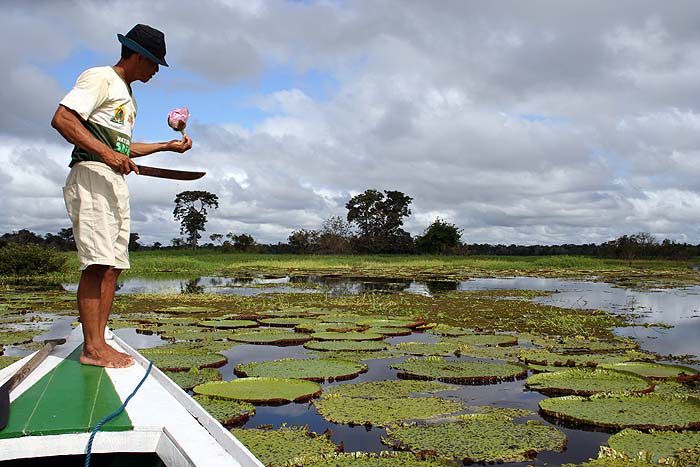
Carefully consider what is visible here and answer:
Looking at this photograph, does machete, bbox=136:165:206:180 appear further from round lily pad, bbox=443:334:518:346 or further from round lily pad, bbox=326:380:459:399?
round lily pad, bbox=443:334:518:346

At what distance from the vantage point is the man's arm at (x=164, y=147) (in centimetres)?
294

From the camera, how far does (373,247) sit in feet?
162

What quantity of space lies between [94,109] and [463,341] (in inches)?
166

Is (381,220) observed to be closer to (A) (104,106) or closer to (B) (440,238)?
(B) (440,238)

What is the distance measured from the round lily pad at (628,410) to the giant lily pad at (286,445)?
4.36 ft

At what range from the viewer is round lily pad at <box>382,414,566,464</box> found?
252cm

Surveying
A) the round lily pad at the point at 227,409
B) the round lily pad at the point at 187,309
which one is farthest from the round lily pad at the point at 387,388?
the round lily pad at the point at 187,309

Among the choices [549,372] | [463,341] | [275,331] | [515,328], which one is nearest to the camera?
[549,372]

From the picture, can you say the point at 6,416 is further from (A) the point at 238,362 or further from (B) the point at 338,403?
(A) the point at 238,362

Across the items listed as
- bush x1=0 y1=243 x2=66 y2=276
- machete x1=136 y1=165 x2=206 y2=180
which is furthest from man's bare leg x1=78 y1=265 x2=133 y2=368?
bush x1=0 y1=243 x2=66 y2=276

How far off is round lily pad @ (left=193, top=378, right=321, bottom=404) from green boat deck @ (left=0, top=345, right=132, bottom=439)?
1.34 metres

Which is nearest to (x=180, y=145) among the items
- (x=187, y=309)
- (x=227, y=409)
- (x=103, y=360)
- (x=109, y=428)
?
(x=103, y=360)

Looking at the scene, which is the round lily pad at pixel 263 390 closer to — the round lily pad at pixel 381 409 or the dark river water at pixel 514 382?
the dark river water at pixel 514 382

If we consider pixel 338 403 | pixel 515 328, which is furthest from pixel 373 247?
pixel 338 403
